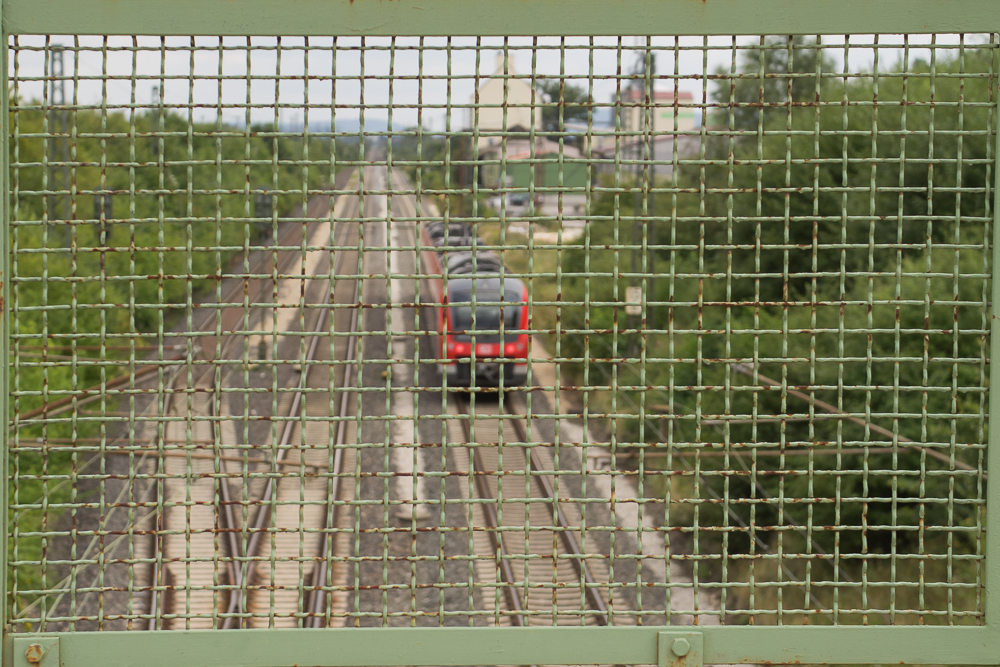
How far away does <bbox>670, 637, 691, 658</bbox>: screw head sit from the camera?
234 centimetres

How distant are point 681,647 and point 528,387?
75 centimetres

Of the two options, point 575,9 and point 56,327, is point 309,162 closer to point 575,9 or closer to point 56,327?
point 575,9

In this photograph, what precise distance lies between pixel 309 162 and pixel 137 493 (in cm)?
1050

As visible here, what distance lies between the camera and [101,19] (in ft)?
7.52

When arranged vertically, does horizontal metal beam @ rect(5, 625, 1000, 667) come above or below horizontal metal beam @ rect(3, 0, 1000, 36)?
below

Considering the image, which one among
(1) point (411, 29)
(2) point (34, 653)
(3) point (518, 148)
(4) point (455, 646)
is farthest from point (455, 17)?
(3) point (518, 148)

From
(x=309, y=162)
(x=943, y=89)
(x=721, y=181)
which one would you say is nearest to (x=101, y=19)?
(x=309, y=162)

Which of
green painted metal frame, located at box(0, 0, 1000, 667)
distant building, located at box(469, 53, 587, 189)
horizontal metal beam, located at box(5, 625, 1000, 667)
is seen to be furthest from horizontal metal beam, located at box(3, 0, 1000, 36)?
horizontal metal beam, located at box(5, 625, 1000, 667)

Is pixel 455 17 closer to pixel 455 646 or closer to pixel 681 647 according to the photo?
pixel 455 646

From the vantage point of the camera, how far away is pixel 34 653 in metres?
2.30

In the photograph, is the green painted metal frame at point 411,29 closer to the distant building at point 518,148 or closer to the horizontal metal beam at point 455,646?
the horizontal metal beam at point 455,646

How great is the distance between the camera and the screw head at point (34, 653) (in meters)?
2.29

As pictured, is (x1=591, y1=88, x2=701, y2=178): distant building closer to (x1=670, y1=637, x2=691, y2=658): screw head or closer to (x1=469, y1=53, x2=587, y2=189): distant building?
(x1=469, y1=53, x2=587, y2=189): distant building

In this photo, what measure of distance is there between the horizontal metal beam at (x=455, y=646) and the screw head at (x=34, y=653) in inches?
1.5
